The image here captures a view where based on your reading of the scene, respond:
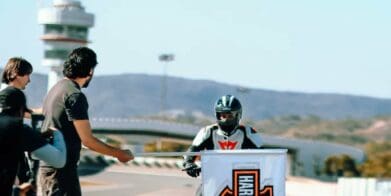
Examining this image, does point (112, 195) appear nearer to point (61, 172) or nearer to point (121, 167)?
point (61, 172)

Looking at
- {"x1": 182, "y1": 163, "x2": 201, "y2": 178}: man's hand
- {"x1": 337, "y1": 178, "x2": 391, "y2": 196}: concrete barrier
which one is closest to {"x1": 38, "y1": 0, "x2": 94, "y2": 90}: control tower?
{"x1": 337, "y1": 178, "x2": 391, "y2": 196}: concrete barrier

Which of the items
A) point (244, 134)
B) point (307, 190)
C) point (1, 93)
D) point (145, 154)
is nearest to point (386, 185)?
point (244, 134)

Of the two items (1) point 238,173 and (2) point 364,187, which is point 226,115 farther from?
(2) point 364,187

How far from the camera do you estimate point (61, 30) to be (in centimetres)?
14175

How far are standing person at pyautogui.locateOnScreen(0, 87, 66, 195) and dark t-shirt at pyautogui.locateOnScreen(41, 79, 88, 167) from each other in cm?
134

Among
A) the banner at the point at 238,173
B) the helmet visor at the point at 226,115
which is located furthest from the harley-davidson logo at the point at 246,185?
the helmet visor at the point at 226,115

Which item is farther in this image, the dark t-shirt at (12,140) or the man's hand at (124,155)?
the man's hand at (124,155)

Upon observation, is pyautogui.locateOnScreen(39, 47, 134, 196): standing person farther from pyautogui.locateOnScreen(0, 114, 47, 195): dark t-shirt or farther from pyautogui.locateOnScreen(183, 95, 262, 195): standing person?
pyautogui.locateOnScreen(183, 95, 262, 195): standing person

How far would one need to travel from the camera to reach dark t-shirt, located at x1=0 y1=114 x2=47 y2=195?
291 inches

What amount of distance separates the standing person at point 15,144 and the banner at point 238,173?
206cm

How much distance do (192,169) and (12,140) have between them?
A: 12.5 feet

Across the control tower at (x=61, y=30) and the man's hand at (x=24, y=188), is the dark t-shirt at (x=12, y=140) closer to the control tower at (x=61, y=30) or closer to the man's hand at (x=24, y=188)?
the man's hand at (x=24, y=188)

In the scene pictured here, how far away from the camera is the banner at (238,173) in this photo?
30.9ft

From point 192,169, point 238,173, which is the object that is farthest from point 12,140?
point 192,169
